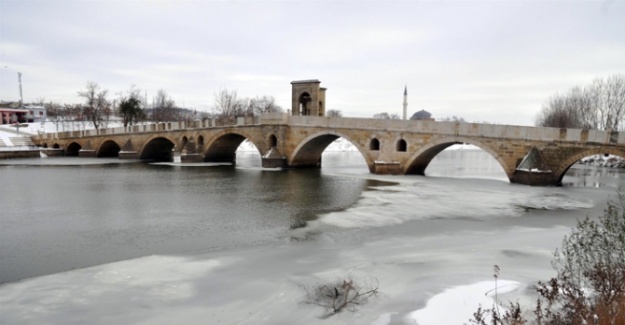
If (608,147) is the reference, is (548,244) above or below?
below

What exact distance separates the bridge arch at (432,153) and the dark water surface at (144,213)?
3.75 feet

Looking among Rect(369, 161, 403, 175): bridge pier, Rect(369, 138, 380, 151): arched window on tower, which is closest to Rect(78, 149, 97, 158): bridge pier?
Rect(369, 138, 380, 151): arched window on tower

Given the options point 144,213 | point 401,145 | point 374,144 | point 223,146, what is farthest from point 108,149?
point 144,213

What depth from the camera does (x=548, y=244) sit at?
7168mm

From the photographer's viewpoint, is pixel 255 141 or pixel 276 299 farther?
pixel 255 141

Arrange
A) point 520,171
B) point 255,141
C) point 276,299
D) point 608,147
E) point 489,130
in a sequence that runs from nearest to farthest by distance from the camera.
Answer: point 276,299 → point 608,147 → point 520,171 → point 489,130 → point 255,141

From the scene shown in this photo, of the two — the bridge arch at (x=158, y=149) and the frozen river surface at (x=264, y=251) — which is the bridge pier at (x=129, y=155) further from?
the frozen river surface at (x=264, y=251)

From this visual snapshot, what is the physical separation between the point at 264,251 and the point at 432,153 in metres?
14.4

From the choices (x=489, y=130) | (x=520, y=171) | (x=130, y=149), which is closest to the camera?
(x=520, y=171)

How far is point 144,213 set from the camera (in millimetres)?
10211

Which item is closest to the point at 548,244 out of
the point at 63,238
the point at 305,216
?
the point at 305,216

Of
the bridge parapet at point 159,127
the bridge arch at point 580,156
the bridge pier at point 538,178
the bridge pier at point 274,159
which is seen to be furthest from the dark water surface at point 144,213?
the bridge parapet at point 159,127

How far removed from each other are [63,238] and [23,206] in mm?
4725

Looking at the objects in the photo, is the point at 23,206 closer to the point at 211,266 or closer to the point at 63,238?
the point at 63,238
